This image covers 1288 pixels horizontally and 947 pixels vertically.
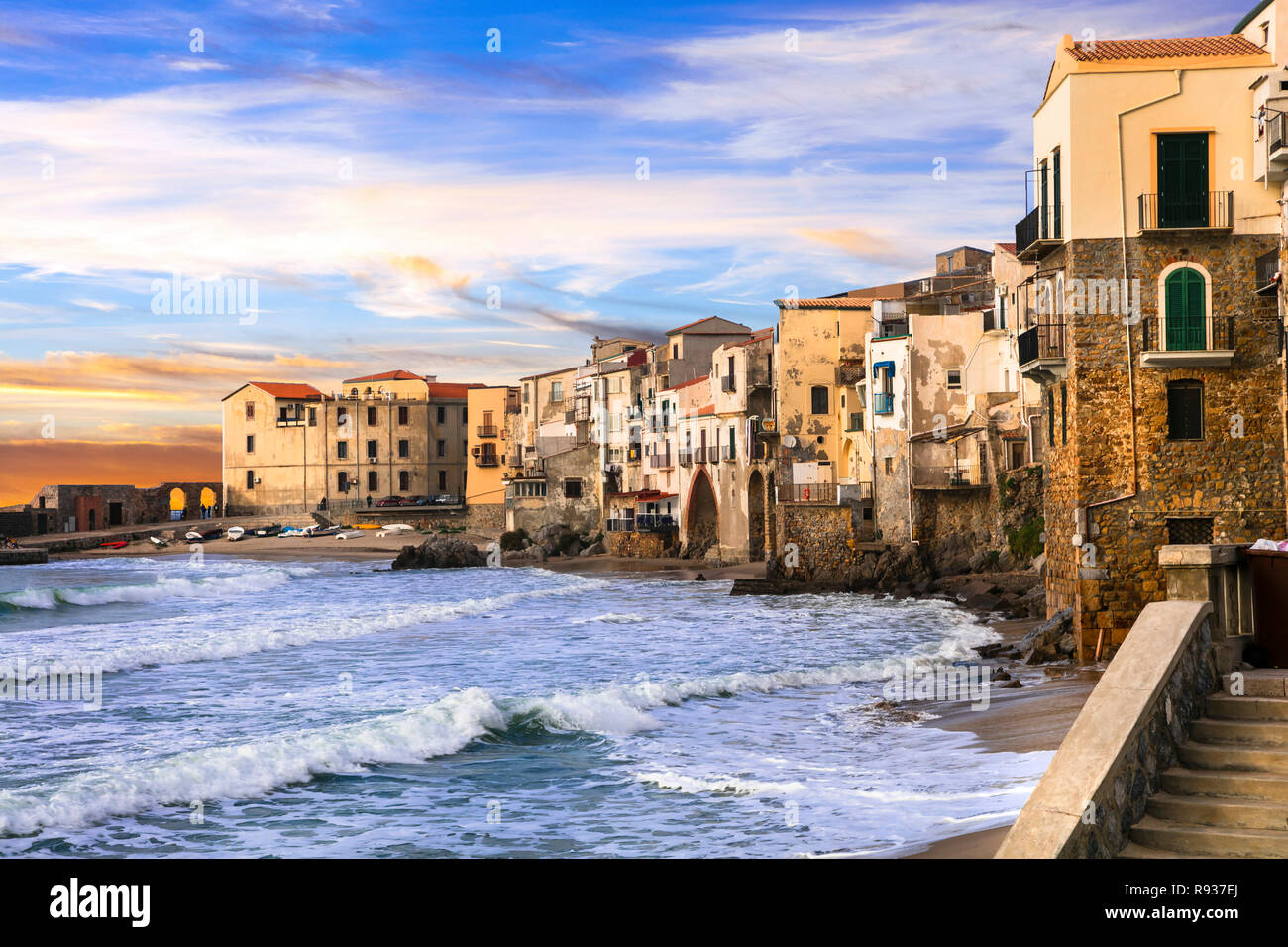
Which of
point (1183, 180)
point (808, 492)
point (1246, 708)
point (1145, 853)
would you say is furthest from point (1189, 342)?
point (808, 492)

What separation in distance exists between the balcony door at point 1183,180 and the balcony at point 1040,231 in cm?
169

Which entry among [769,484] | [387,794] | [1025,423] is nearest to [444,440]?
[769,484]

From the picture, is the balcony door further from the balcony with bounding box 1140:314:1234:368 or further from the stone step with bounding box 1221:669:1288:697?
the stone step with bounding box 1221:669:1288:697

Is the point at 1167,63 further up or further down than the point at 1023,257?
further up

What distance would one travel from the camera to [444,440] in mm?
91688

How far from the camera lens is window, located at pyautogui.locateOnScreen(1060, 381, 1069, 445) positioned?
2192 centimetres

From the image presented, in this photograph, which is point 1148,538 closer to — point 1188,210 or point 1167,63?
point 1188,210

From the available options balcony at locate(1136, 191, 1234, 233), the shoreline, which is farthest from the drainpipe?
the shoreline

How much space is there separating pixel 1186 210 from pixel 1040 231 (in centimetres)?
244

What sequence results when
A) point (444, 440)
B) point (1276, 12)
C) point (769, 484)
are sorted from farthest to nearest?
1. point (444, 440)
2. point (769, 484)
3. point (1276, 12)

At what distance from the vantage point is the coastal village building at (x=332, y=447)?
88.6 m

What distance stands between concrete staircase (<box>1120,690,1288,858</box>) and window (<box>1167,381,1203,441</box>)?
14091 mm
